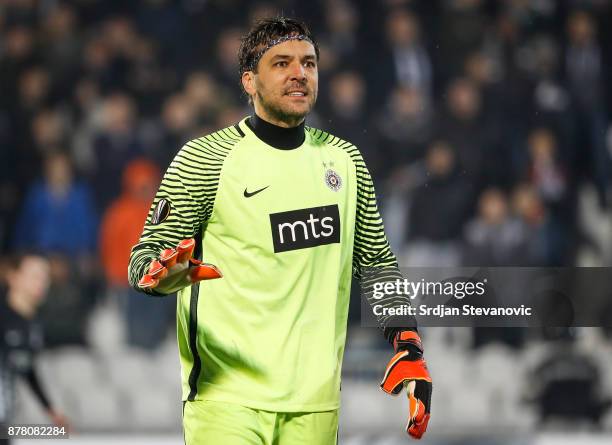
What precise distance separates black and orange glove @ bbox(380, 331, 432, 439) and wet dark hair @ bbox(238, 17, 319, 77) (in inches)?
35.3

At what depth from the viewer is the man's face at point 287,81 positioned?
3.28 m

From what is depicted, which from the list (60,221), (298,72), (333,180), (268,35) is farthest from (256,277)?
(60,221)

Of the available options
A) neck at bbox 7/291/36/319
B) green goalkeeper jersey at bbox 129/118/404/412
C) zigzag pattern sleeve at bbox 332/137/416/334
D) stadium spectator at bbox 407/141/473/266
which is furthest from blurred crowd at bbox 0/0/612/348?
green goalkeeper jersey at bbox 129/118/404/412

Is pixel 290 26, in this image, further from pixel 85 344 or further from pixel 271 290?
pixel 85 344

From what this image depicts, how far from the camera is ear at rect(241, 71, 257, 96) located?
3.39 metres

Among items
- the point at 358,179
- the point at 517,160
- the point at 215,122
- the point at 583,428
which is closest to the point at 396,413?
the point at 583,428

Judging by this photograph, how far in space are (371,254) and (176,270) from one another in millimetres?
805

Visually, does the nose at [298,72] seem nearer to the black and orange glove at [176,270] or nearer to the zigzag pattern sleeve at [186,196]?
the zigzag pattern sleeve at [186,196]

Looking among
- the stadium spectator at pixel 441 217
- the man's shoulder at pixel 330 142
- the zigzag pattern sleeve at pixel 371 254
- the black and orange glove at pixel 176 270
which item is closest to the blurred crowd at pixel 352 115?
the stadium spectator at pixel 441 217

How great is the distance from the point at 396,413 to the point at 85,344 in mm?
2259

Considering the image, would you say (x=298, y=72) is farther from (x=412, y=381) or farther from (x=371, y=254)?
(x=412, y=381)

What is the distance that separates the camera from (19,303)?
261 inches

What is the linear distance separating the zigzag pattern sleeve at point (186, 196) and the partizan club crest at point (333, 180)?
30 centimetres

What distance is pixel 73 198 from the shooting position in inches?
341
